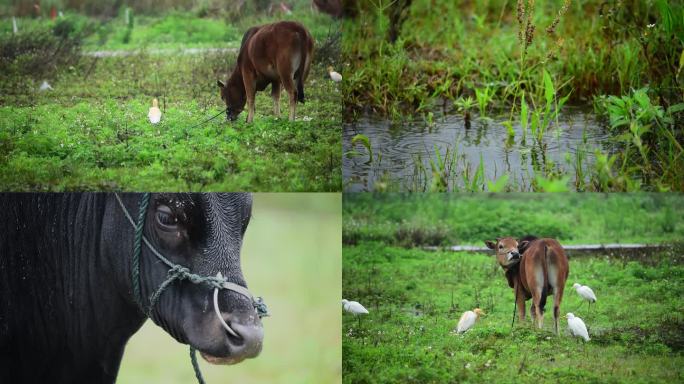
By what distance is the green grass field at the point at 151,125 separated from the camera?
4.35 m

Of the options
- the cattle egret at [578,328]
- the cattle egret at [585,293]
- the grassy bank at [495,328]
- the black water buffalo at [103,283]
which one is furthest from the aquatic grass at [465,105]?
the black water buffalo at [103,283]

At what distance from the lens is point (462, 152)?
456 cm

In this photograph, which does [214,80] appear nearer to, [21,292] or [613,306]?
[21,292]

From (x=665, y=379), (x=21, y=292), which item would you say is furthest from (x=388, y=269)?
(x=21, y=292)

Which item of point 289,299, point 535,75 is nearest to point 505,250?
point 289,299

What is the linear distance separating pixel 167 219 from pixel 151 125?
0.87 meters

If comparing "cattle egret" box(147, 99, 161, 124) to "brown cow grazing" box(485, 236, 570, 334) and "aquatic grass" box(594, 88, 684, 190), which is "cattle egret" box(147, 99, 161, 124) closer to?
"brown cow grazing" box(485, 236, 570, 334)

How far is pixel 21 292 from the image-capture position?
3.93m

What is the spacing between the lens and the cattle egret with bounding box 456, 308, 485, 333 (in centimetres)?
429

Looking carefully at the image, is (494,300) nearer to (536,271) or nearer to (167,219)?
(536,271)

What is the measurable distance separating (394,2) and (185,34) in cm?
105

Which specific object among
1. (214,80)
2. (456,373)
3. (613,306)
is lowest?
(456,373)

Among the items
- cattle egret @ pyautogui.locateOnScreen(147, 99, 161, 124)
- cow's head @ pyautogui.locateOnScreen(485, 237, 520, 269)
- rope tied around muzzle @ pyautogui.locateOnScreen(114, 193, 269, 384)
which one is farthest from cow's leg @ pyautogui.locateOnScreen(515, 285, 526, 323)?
cattle egret @ pyautogui.locateOnScreen(147, 99, 161, 124)

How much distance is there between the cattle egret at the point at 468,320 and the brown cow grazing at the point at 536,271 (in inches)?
6.8
